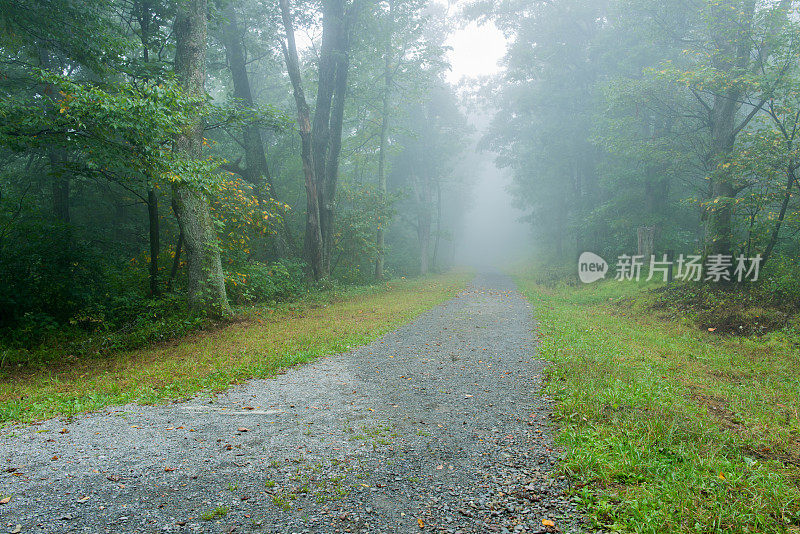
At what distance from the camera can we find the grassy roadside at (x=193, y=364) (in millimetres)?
4758

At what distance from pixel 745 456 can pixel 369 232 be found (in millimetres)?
15994

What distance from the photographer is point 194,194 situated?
8789 millimetres

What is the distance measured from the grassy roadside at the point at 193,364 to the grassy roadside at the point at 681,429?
4.11 metres

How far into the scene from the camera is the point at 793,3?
9.91 m

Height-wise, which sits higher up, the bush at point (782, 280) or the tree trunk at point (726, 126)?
the tree trunk at point (726, 126)

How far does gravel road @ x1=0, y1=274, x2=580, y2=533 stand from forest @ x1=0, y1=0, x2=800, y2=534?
0.03 metres

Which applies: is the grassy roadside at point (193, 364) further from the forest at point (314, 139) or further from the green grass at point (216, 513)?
the green grass at point (216, 513)

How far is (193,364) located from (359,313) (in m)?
5.37

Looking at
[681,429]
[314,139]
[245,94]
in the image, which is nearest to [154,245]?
[314,139]

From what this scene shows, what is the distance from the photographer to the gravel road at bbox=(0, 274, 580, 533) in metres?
2.53

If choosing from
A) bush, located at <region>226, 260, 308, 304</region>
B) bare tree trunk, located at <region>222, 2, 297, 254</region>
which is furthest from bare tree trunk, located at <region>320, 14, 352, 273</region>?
bush, located at <region>226, 260, 308, 304</region>

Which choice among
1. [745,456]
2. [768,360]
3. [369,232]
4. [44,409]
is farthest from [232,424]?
[369,232]

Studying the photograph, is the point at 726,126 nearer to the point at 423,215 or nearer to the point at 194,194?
the point at 194,194

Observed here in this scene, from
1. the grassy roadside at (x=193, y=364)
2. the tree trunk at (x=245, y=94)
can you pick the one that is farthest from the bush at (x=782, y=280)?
the tree trunk at (x=245, y=94)
